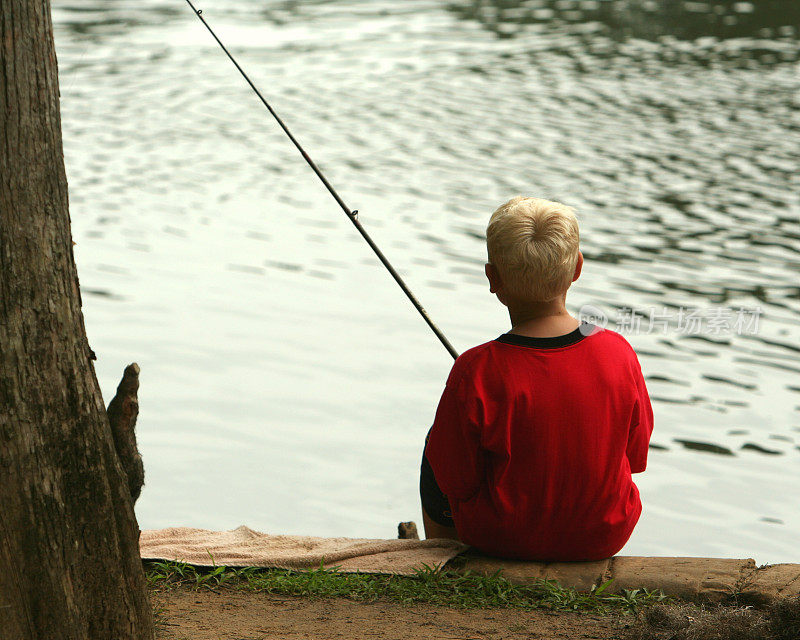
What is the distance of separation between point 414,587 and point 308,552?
441 millimetres

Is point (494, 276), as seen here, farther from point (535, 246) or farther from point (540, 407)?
point (540, 407)

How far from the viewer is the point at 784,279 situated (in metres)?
7.92

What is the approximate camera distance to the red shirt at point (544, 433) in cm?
295

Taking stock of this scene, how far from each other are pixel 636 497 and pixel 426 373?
363cm

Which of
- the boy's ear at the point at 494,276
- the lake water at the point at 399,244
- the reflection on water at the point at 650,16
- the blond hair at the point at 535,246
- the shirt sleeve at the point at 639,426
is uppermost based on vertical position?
the blond hair at the point at 535,246

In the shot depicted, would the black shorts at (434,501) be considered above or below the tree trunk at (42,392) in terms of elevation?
below

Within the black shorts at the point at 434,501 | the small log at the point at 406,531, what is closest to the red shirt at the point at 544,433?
the black shorts at the point at 434,501

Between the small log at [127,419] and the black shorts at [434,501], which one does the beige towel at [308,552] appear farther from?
the small log at [127,419]

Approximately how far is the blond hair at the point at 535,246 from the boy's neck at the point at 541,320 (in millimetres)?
57

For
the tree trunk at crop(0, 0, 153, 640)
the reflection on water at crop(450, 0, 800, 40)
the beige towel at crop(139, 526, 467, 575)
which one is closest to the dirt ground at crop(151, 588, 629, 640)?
the beige towel at crop(139, 526, 467, 575)

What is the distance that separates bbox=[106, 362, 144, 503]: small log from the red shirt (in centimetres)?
76

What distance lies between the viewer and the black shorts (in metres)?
3.36

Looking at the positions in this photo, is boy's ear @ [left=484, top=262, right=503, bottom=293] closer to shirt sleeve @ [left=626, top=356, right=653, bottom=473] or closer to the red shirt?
the red shirt

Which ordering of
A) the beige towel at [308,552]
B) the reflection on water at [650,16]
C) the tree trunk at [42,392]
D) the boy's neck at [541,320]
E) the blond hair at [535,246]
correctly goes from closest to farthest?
1. the tree trunk at [42,392]
2. the blond hair at [535,246]
3. the boy's neck at [541,320]
4. the beige towel at [308,552]
5. the reflection on water at [650,16]
